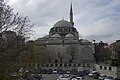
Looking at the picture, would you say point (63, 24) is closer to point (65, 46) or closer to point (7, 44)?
point (65, 46)

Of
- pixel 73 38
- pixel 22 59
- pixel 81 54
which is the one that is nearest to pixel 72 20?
pixel 73 38

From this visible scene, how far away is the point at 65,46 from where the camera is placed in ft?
307

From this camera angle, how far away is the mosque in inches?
3404

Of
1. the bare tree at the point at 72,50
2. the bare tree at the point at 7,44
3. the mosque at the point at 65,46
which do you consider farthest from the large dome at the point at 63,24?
the bare tree at the point at 7,44

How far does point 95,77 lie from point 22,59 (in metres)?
32.4

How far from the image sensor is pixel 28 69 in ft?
50.4

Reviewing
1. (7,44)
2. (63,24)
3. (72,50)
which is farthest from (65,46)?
(7,44)

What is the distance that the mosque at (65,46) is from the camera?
8646 centimetres

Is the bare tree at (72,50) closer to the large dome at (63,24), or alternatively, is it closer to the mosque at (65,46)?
the mosque at (65,46)

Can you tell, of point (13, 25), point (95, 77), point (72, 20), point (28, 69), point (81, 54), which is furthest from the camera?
point (72, 20)

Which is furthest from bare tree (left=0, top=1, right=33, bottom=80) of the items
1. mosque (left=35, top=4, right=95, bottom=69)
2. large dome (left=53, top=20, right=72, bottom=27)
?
large dome (left=53, top=20, right=72, bottom=27)

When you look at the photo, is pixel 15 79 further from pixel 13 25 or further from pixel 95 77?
pixel 95 77

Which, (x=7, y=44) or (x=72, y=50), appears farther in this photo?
(x=72, y=50)

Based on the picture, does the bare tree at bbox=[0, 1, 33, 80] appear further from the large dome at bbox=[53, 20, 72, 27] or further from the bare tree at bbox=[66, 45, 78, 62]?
the large dome at bbox=[53, 20, 72, 27]
